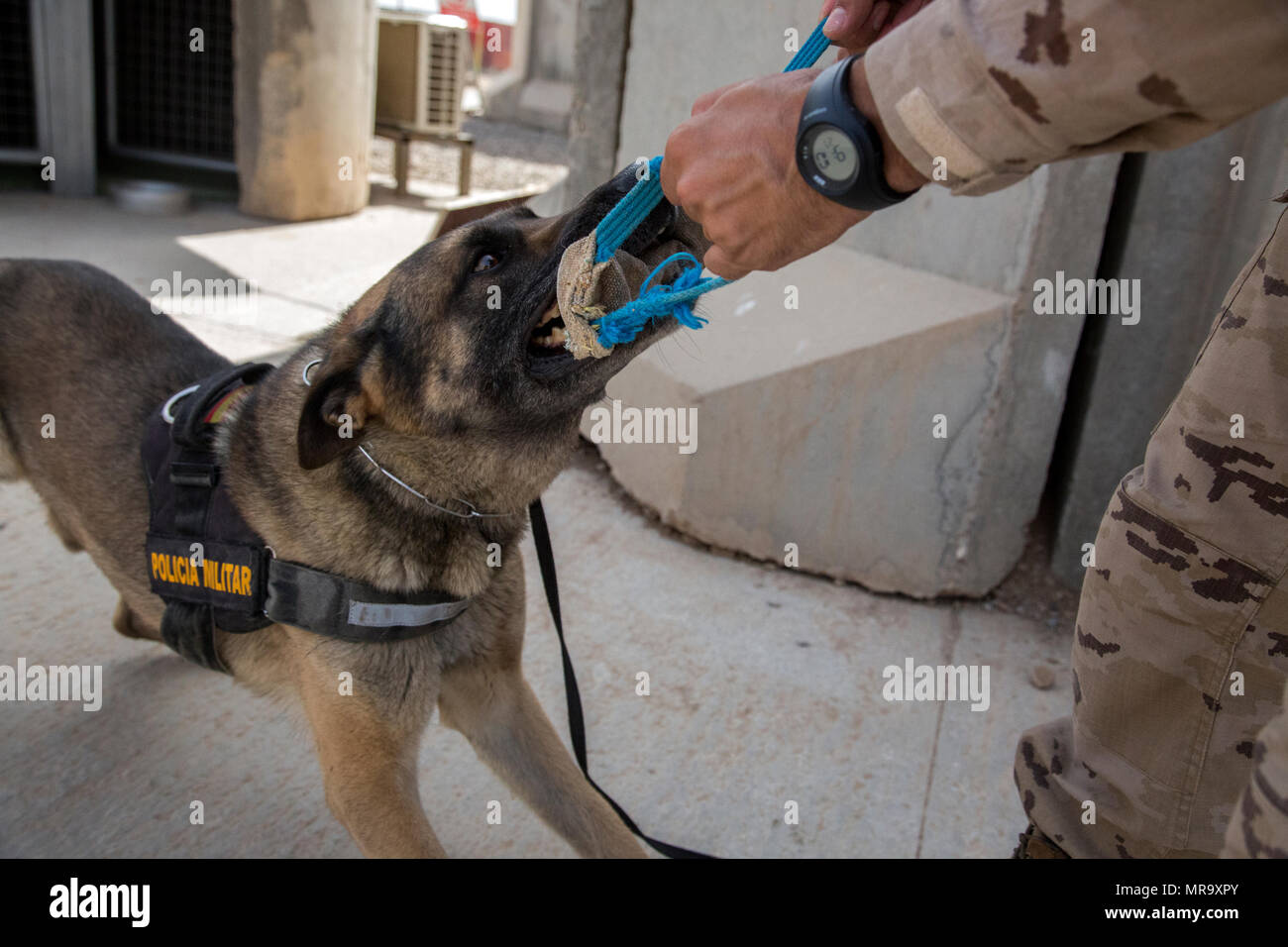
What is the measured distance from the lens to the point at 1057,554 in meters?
3.94

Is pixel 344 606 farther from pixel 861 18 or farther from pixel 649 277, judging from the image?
pixel 861 18

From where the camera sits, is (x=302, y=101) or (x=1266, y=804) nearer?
(x=1266, y=804)

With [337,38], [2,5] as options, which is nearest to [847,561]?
[337,38]

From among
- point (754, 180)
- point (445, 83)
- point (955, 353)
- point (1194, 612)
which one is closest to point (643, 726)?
point (1194, 612)

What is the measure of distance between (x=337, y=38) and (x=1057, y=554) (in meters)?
6.82

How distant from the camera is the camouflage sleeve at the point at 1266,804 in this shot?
106cm

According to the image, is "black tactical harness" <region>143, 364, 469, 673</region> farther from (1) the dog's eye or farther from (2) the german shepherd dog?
(1) the dog's eye

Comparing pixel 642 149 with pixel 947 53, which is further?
pixel 642 149

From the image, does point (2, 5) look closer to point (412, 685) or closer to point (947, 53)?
point (412, 685)

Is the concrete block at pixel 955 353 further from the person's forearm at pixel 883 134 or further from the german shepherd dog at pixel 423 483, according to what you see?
the person's forearm at pixel 883 134

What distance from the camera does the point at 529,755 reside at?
2482 millimetres

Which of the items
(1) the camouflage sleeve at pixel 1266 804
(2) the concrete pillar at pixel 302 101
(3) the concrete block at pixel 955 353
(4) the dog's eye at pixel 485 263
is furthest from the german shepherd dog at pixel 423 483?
(2) the concrete pillar at pixel 302 101

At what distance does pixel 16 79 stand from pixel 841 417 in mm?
7731

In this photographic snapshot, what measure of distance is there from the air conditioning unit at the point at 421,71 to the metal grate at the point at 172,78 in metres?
1.33
